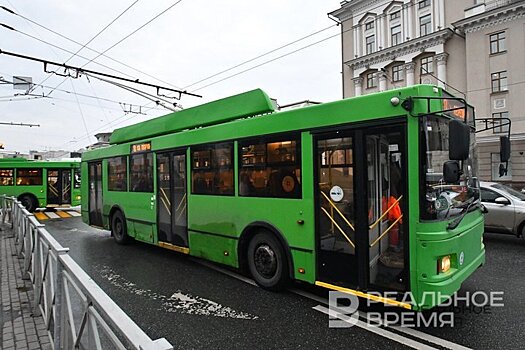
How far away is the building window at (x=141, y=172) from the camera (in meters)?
→ 8.32

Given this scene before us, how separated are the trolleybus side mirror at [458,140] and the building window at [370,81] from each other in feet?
108

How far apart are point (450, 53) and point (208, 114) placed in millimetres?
30145

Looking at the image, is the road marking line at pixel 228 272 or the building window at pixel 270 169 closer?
the building window at pixel 270 169

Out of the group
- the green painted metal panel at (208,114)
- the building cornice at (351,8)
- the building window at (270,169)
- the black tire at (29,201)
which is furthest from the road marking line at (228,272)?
the building cornice at (351,8)

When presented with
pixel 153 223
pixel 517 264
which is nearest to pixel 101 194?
pixel 153 223

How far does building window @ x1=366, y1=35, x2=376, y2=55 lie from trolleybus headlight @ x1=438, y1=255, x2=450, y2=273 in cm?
3456

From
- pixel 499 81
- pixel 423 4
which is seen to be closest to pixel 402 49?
pixel 423 4

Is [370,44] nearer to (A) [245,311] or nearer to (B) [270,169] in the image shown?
(B) [270,169]

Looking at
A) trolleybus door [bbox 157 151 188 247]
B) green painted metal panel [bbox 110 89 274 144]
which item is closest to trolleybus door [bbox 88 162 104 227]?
green painted metal panel [bbox 110 89 274 144]

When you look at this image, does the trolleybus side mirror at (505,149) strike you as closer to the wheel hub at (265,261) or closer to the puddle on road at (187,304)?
the wheel hub at (265,261)

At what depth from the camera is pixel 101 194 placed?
10.5 metres

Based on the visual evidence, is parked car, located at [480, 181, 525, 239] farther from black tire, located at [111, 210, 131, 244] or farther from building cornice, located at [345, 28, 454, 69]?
building cornice, located at [345, 28, 454, 69]

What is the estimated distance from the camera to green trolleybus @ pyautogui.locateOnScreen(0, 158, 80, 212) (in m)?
18.0

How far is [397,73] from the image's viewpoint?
3316cm
